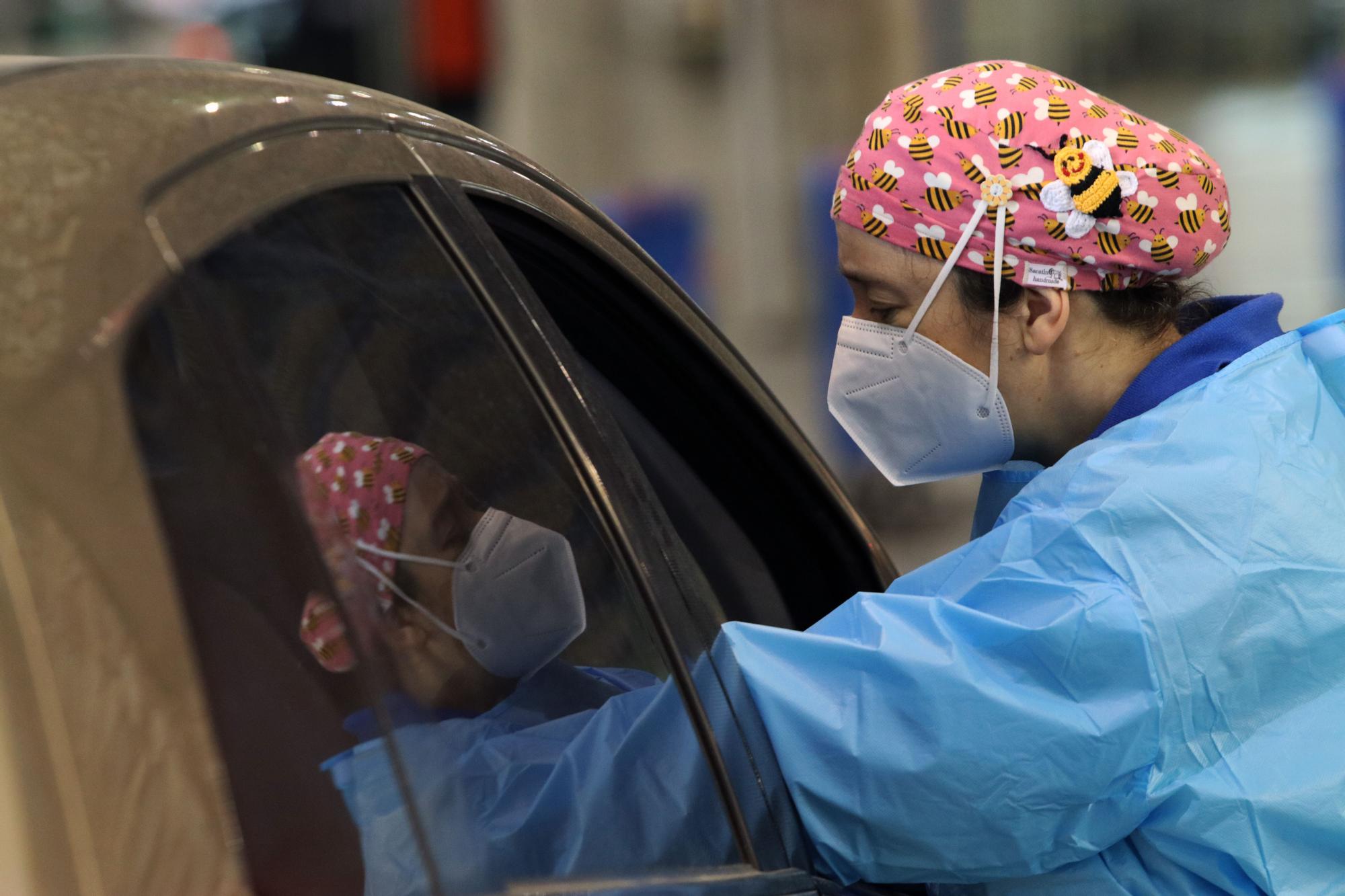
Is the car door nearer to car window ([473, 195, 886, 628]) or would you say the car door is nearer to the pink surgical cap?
the pink surgical cap

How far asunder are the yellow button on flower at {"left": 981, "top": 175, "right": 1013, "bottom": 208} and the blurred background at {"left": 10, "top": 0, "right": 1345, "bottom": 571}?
26.8 feet

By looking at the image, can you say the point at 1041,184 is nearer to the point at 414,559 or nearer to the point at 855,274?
the point at 855,274

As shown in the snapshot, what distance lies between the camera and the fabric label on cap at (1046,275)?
6.29ft

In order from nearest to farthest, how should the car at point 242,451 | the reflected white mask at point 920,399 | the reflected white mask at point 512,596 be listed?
the car at point 242,451
the reflected white mask at point 512,596
the reflected white mask at point 920,399

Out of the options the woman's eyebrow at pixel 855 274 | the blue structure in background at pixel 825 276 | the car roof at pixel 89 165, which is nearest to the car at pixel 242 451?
the car roof at pixel 89 165

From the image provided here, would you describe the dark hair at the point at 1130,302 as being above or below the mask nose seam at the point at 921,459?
above

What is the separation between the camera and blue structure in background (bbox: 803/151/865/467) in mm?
10375

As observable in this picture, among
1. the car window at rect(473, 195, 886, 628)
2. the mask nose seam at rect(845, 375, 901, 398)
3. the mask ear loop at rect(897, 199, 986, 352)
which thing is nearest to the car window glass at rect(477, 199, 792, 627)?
the car window at rect(473, 195, 886, 628)

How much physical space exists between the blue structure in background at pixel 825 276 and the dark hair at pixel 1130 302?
811 cm

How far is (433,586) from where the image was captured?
1255 mm

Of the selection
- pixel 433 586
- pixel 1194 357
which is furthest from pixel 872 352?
pixel 433 586

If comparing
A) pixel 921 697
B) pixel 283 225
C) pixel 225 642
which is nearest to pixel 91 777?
pixel 225 642

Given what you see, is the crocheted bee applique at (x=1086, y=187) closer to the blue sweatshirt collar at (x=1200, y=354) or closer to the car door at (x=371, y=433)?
the blue sweatshirt collar at (x=1200, y=354)

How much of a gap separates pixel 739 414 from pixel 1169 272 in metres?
0.62
